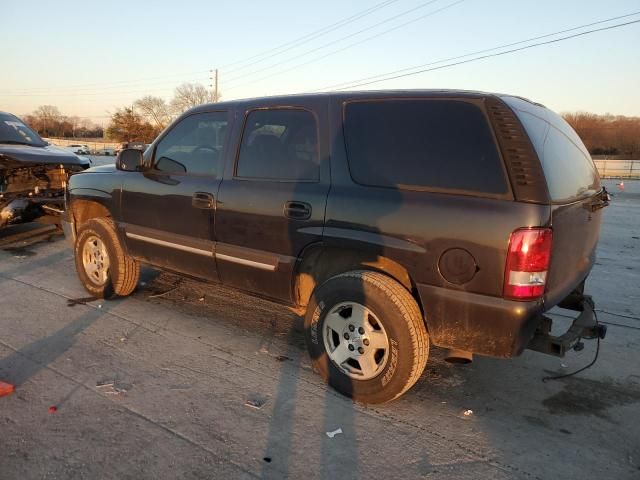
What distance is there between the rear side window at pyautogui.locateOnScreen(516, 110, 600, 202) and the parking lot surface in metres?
1.38

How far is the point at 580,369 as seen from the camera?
3.78 m

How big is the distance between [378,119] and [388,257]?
903mm

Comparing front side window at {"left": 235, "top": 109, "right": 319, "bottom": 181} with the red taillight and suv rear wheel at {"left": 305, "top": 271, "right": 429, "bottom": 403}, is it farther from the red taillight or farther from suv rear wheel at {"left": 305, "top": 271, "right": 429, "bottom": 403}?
the red taillight

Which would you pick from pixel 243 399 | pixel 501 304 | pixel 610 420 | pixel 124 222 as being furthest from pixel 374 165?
pixel 124 222

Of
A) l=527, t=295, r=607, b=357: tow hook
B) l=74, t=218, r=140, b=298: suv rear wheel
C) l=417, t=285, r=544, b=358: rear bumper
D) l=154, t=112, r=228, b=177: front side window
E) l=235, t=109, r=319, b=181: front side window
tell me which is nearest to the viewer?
l=417, t=285, r=544, b=358: rear bumper

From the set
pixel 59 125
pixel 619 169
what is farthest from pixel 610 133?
pixel 59 125

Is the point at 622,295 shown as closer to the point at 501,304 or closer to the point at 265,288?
the point at 501,304

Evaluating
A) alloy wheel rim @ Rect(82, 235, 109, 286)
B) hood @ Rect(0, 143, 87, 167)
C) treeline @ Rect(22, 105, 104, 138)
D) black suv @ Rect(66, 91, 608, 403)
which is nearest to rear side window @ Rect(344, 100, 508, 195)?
black suv @ Rect(66, 91, 608, 403)

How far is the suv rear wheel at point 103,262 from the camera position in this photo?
4.94 metres

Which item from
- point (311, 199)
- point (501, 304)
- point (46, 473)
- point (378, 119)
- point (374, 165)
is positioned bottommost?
point (46, 473)

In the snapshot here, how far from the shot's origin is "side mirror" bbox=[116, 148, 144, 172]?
15.2ft

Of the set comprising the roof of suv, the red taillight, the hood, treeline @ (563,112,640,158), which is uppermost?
treeline @ (563,112,640,158)

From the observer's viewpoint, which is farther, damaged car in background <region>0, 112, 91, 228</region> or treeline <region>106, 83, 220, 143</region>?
treeline <region>106, 83, 220, 143</region>

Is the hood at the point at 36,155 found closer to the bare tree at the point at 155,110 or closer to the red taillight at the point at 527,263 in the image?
the red taillight at the point at 527,263
